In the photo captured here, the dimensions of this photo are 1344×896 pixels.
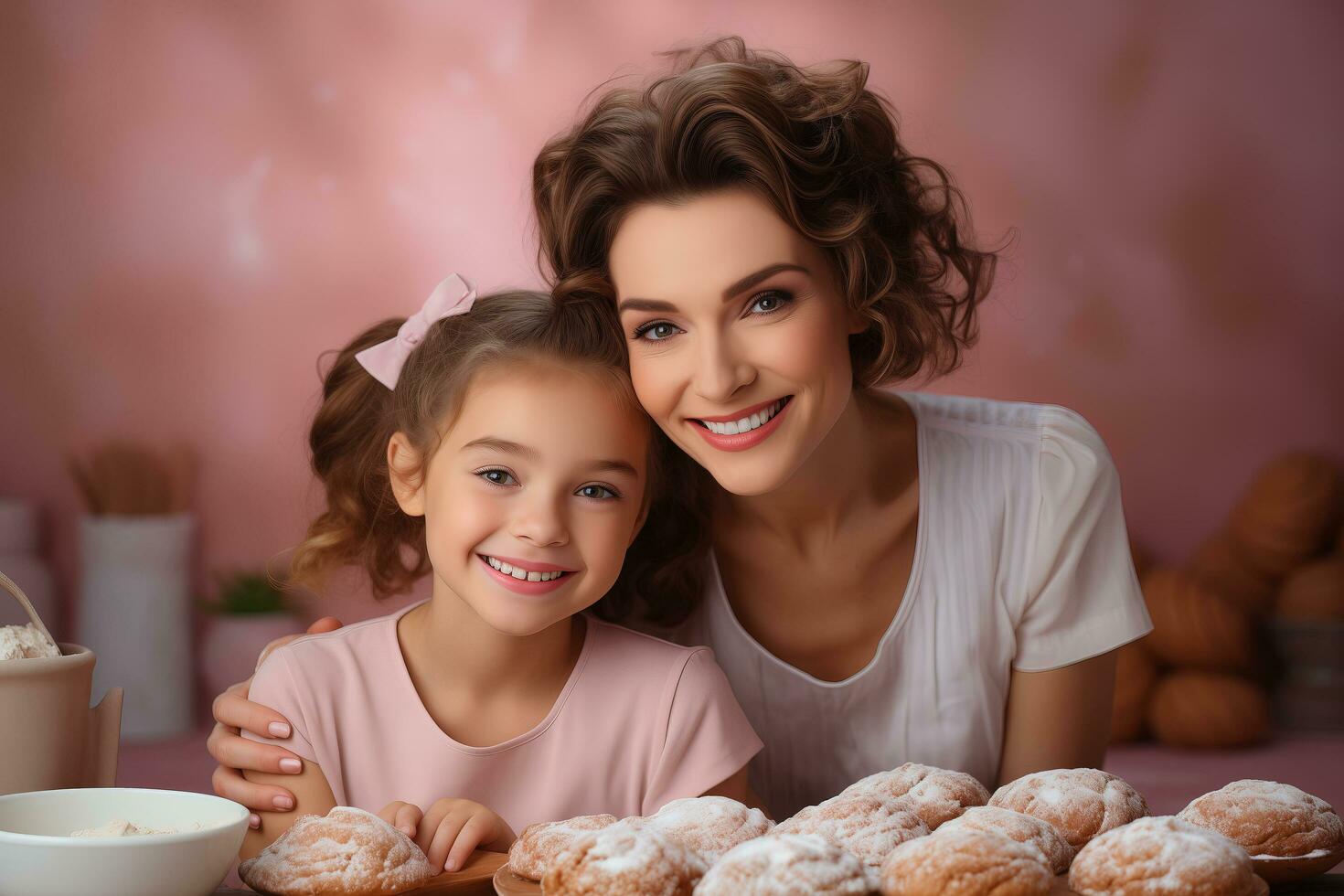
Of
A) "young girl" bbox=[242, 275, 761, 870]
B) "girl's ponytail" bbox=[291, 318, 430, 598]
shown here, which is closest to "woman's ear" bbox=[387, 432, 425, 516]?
"young girl" bbox=[242, 275, 761, 870]

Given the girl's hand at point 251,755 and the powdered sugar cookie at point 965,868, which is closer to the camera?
the powdered sugar cookie at point 965,868

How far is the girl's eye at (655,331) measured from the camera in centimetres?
170

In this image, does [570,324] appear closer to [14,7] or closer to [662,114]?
[662,114]

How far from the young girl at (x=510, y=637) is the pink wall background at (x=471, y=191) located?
2.23m

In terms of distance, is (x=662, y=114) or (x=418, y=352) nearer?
(x=662, y=114)

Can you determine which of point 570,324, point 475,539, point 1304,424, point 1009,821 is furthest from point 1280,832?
point 1304,424

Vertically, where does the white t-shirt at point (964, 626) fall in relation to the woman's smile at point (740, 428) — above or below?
below

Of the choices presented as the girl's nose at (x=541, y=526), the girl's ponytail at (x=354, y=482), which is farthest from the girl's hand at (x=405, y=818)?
the girl's ponytail at (x=354, y=482)

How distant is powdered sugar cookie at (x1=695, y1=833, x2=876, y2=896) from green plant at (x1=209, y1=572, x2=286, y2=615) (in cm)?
316

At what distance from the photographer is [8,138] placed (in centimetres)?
382

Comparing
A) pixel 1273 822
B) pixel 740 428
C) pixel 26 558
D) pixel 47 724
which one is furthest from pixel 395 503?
pixel 26 558

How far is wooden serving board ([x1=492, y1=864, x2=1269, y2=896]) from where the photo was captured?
1.04 meters

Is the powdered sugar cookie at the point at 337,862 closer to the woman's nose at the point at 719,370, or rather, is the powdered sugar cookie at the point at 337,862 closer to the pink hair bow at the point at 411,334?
the woman's nose at the point at 719,370

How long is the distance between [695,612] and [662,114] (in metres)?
0.76
